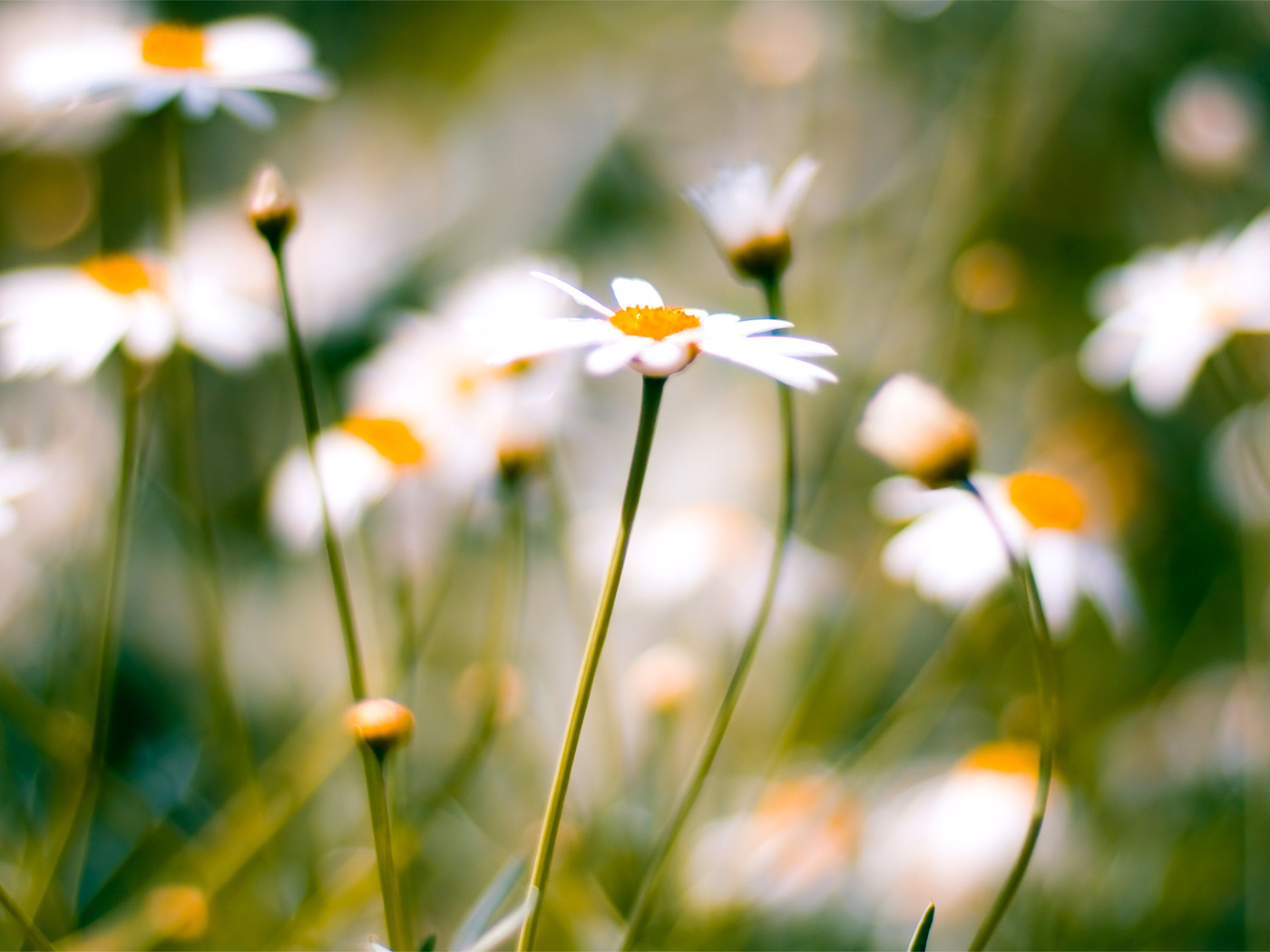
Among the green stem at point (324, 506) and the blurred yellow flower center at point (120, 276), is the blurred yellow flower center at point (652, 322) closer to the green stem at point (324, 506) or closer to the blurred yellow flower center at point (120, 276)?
the green stem at point (324, 506)

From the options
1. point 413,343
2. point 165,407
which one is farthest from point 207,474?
point 413,343

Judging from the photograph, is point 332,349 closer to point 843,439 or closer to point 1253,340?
point 843,439

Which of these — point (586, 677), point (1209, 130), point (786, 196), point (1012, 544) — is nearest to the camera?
point (586, 677)

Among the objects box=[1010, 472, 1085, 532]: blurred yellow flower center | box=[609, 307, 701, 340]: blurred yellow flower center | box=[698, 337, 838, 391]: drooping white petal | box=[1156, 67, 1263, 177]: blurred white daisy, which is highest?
box=[1156, 67, 1263, 177]: blurred white daisy

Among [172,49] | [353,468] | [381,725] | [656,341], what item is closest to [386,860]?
[381,725]

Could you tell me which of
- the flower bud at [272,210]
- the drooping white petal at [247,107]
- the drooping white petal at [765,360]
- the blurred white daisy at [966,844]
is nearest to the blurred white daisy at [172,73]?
the drooping white petal at [247,107]

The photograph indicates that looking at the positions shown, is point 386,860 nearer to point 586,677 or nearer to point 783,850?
point 586,677

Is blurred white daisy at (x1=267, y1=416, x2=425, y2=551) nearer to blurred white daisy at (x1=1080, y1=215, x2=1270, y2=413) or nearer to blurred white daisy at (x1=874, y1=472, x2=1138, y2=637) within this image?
blurred white daisy at (x1=874, y1=472, x2=1138, y2=637)

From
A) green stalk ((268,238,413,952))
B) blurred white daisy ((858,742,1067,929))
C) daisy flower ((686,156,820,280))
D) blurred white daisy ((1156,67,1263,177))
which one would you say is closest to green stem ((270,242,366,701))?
green stalk ((268,238,413,952))
